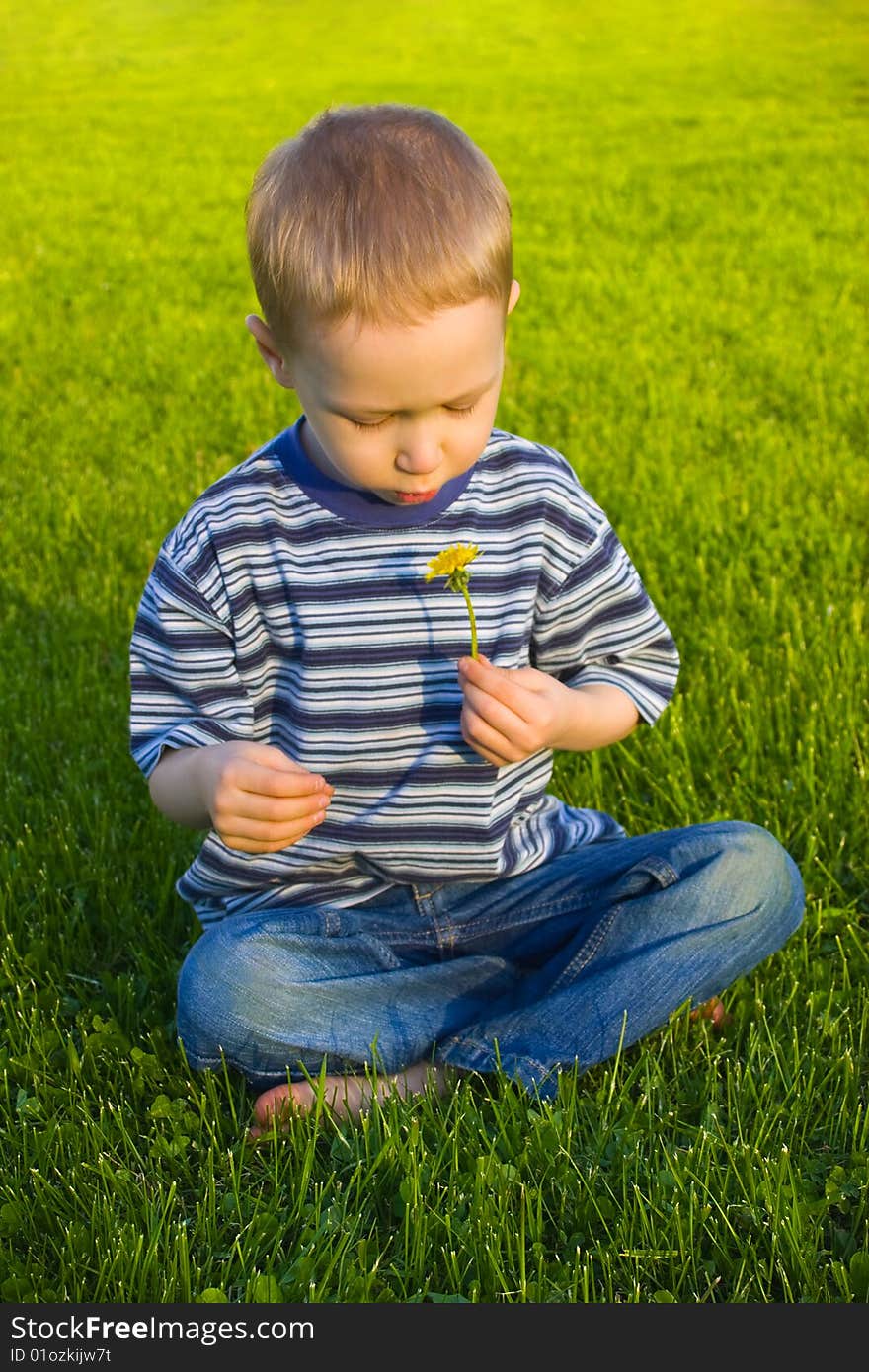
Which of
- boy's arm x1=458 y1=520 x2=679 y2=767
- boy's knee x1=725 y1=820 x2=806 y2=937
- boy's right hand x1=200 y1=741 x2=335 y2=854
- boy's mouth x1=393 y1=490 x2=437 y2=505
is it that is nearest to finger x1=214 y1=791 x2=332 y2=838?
boy's right hand x1=200 y1=741 x2=335 y2=854

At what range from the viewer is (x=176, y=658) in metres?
2.64

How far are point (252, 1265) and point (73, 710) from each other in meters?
2.07

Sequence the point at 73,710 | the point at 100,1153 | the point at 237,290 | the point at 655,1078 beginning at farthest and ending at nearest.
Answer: the point at 237,290 → the point at 73,710 → the point at 655,1078 → the point at 100,1153

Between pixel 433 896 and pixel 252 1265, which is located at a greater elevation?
pixel 433 896

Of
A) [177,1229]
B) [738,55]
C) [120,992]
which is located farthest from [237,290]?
[738,55]

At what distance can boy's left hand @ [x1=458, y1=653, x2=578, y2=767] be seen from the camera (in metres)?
2.41

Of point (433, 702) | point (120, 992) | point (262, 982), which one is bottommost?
point (120, 992)

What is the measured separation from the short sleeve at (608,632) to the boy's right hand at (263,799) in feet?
1.84

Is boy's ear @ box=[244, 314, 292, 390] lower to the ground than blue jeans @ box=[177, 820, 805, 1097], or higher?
higher

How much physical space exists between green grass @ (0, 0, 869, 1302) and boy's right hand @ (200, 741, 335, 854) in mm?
478

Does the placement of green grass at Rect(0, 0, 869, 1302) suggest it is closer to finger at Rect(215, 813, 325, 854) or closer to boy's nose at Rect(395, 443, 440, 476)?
finger at Rect(215, 813, 325, 854)

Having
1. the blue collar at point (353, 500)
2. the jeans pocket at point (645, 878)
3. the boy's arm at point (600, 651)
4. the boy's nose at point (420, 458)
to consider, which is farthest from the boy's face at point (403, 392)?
the jeans pocket at point (645, 878)

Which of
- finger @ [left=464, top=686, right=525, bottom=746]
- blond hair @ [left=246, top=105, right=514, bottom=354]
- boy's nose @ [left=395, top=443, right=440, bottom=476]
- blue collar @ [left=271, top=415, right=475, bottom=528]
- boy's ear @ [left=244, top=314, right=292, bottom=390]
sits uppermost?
blond hair @ [left=246, top=105, right=514, bottom=354]

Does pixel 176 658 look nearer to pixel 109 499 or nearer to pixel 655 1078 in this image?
pixel 655 1078
